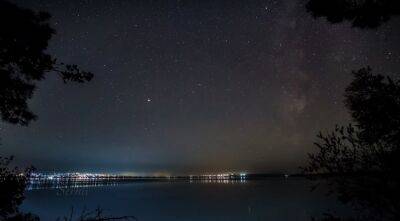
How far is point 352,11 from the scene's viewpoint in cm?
802

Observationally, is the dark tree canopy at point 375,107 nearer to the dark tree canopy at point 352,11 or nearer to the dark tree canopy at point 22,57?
the dark tree canopy at point 352,11

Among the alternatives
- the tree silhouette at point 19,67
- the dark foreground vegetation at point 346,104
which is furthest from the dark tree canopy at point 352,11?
the tree silhouette at point 19,67

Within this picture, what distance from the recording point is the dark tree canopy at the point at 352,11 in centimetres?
777

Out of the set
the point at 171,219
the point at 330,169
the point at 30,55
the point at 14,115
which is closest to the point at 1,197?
the point at 14,115

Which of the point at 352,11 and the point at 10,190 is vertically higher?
the point at 352,11

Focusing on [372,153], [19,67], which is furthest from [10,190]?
[372,153]

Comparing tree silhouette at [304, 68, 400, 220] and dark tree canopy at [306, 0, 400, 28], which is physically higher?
dark tree canopy at [306, 0, 400, 28]

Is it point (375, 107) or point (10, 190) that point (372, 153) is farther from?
point (10, 190)

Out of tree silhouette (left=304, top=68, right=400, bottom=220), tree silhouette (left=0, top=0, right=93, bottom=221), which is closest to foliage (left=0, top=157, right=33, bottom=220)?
tree silhouette (left=0, top=0, right=93, bottom=221)

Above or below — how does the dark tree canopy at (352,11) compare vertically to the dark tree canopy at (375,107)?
above

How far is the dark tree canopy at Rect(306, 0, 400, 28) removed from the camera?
777 cm

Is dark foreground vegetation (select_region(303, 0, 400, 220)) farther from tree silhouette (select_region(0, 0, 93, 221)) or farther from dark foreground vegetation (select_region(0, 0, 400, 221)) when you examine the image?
tree silhouette (select_region(0, 0, 93, 221))

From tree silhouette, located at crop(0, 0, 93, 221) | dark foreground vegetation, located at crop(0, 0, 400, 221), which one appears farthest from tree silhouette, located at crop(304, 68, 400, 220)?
tree silhouette, located at crop(0, 0, 93, 221)

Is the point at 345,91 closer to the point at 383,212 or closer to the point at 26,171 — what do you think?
the point at 383,212
